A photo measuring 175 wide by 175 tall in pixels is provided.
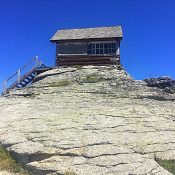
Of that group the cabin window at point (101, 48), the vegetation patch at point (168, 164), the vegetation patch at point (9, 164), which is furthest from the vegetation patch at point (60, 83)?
the vegetation patch at point (168, 164)

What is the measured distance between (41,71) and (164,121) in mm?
19697

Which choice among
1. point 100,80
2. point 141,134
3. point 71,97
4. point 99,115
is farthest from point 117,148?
point 100,80

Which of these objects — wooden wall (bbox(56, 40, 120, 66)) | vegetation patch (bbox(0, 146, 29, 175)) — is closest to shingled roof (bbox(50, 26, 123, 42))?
wooden wall (bbox(56, 40, 120, 66))

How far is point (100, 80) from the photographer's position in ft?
117

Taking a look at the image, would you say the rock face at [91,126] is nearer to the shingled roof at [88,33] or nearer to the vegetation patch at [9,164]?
the vegetation patch at [9,164]

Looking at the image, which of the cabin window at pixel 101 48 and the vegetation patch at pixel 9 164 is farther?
the cabin window at pixel 101 48

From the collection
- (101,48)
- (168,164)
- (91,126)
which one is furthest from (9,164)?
(101,48)

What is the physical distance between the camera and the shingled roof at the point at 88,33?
4300 cm

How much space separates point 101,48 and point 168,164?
75.0ft

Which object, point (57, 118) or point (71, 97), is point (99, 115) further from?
point (71, 97)

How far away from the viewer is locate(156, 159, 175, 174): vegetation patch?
70.8ft

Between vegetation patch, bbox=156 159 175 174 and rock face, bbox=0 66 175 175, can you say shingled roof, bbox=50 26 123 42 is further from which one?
vegetation patch, bbox=156 159 175 174

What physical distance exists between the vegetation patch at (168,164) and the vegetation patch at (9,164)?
755cm

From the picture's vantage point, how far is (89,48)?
43281 millimetres
